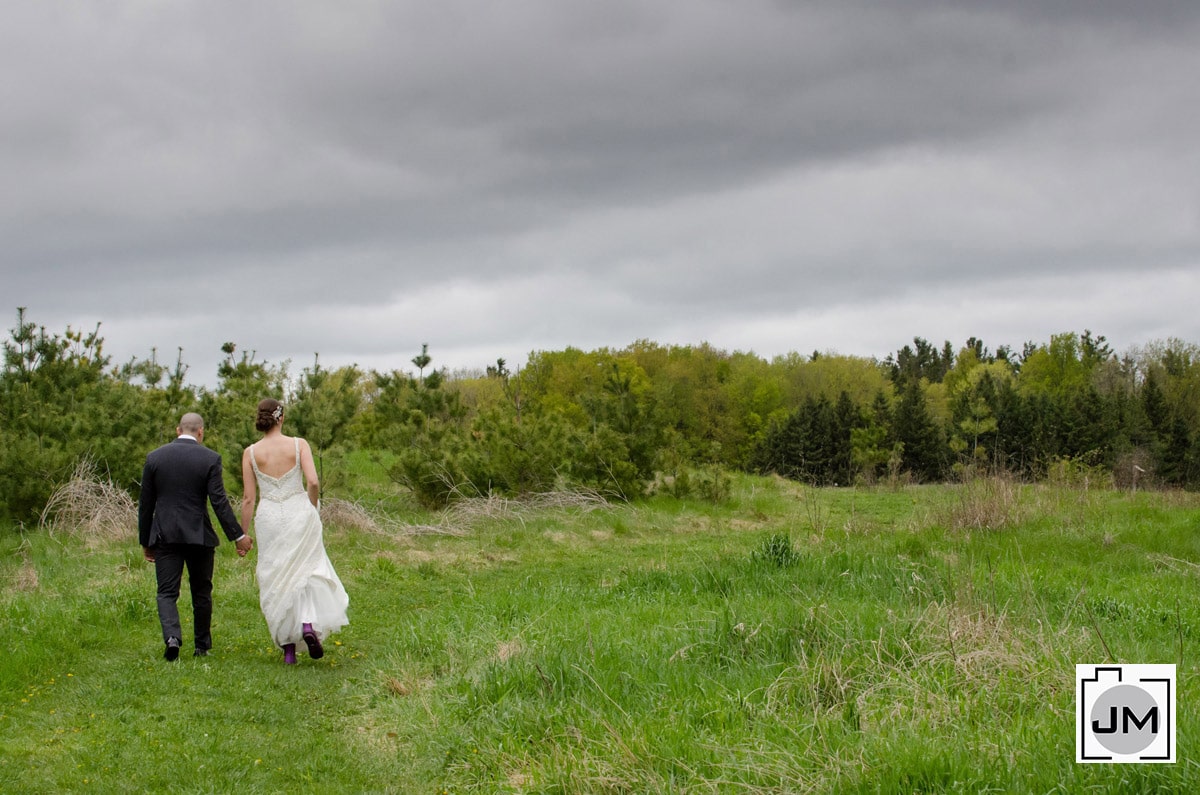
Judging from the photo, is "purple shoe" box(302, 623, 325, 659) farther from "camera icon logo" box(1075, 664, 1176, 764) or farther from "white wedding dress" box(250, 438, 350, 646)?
"camera icon logo" box(1075, 664, 1176, 764)

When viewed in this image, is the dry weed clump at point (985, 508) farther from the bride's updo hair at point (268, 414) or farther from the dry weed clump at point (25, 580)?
the dry weed clump at point (25, 580)

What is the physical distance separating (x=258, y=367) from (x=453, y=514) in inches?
395

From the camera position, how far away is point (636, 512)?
20.6 meters

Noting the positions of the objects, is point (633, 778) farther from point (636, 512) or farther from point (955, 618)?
point (636, 512)

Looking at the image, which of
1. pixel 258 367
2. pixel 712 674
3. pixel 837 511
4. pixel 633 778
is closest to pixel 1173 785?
pixel 633 778

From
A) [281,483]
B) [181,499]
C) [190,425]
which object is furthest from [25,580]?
[281,483]

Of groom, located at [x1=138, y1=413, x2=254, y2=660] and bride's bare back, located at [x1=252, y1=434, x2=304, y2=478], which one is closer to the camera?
groom, located at [x1=138, y1=413, x2=254, y2=660]

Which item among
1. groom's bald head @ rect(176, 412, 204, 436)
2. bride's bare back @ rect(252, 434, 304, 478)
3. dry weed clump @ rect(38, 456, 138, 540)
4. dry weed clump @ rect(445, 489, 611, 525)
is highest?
groom's bald head @ rect(176, 412, 204, 436)

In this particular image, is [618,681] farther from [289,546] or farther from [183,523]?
[183,523]

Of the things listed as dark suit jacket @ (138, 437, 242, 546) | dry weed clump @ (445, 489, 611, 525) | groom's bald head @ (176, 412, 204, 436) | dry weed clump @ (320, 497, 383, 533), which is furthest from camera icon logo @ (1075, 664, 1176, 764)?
dry weed clump @ (445, 489, 611, 525)

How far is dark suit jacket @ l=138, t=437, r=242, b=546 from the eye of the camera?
8086 millimetres

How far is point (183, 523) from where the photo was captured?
809cm

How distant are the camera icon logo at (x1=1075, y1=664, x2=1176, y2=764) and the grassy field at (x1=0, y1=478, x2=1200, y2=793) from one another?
3.2 inches

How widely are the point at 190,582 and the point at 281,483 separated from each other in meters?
1.13
